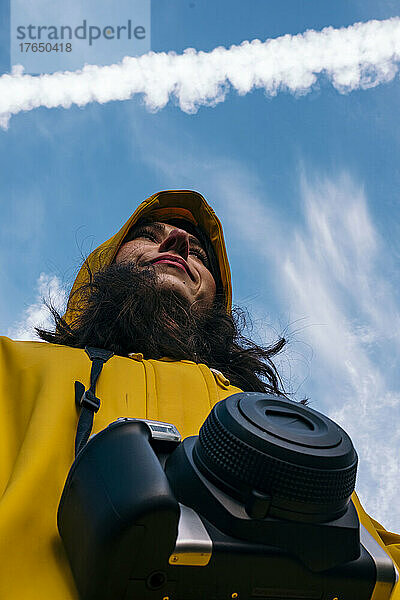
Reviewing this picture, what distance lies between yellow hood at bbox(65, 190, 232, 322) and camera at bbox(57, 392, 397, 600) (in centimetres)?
181

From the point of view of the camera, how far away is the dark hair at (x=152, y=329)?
178cm

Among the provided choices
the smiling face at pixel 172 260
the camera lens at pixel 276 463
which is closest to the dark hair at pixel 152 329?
the smiling face at pixel 172 260

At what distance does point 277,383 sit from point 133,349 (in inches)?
24.7

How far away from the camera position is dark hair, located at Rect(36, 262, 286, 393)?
1776 millimetres

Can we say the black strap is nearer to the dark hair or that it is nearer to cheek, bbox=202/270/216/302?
the dark hair

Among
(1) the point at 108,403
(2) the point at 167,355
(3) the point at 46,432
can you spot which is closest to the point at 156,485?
(3) the point at 46,432

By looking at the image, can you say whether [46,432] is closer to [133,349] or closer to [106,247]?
[133,349]

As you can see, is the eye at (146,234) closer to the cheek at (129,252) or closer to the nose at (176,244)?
the cheek at (129,252)

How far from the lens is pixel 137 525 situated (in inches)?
24.6

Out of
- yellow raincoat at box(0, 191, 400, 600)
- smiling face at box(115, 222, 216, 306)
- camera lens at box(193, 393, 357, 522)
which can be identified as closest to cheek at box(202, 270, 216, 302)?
smiling face at box(115, 222, 216, 306)

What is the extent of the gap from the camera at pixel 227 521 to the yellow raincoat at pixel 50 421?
111 mm

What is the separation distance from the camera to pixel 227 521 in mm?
686

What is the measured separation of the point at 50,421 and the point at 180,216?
202cm

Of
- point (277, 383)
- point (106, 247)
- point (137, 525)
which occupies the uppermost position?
point (106, 247)
